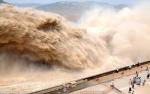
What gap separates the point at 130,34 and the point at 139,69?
7.93 meters

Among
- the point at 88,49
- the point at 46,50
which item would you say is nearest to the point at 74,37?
the point at 88,49

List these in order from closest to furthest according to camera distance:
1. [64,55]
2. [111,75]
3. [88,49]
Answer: [111,75] < [64,55] < [88,49]

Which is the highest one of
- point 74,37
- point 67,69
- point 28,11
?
point 28,11

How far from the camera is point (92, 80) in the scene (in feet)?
50.4

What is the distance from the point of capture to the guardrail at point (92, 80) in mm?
13305

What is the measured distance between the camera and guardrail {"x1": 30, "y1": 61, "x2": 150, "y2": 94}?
13305 millimetres

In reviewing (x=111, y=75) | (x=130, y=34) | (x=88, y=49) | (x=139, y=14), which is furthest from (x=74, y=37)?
(x=139, y=14)

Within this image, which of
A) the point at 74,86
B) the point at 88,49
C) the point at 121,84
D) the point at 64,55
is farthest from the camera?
the point at 88,49

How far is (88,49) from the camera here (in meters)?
20.8

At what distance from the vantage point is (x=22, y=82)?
51.2ft

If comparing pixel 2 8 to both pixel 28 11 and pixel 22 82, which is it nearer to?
pixel 28 11

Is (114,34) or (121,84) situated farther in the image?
(114,34)

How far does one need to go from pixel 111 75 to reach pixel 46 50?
127 inches

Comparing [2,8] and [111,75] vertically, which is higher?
[2,8]
